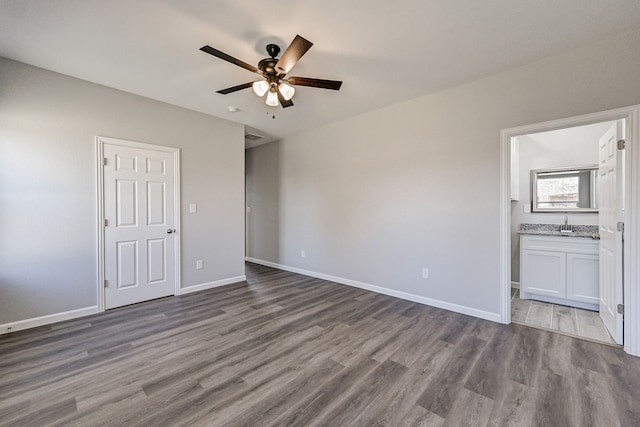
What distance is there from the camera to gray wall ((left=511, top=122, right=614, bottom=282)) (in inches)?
147

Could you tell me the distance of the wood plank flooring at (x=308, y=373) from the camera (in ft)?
5.37

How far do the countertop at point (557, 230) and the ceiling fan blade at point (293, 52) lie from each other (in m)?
3.72

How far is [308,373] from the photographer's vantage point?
2049 mm

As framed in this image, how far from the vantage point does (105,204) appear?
323cm

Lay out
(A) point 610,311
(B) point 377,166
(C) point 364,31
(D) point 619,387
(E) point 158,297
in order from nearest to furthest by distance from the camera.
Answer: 1. (D) point 619,387
2. (C) point 364,31
3. (A) point 610,311
4. (E) point 158,297
5. (B) point 377,166

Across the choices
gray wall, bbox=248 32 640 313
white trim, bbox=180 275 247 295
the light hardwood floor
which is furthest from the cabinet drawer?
white trim, bbox=180 275 247 295

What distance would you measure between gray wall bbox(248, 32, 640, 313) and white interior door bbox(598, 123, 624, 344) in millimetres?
629

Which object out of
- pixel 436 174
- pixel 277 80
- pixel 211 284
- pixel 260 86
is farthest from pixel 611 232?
pixel 211 284

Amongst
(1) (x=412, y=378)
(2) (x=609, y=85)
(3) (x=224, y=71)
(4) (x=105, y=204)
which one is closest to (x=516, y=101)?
(2) (x=609, y=85)

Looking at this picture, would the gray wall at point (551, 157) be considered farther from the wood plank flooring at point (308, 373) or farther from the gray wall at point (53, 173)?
the gray wall at point (53, 173)

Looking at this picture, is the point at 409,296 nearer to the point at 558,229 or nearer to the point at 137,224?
the point at 558,229

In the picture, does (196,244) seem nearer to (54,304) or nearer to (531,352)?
(54,304)

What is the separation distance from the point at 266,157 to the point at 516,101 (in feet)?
14.4

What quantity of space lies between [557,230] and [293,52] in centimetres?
443
